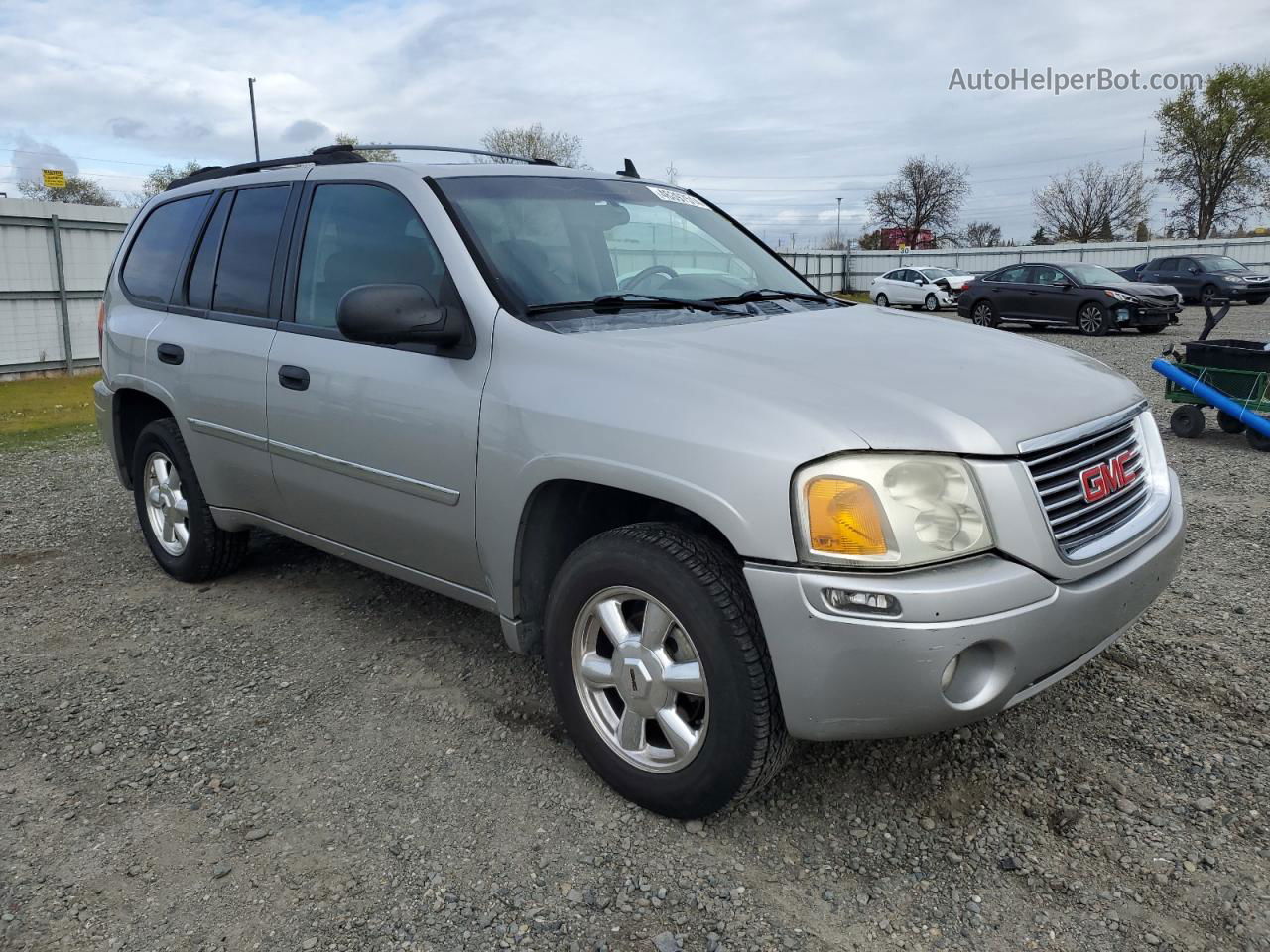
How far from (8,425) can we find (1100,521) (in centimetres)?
1134

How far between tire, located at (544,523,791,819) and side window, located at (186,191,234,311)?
7.81 ft

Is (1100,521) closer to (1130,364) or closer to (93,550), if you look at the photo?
(93,550)

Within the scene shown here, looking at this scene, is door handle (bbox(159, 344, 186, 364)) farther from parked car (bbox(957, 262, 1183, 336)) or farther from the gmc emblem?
parked car (bbox(957, 262, 1183, 336))

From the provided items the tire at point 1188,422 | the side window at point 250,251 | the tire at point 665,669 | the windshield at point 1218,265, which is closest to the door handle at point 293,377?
the side window at point 250,251

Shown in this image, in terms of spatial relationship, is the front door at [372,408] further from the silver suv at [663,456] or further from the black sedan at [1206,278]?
the black sedan at [1206,278]

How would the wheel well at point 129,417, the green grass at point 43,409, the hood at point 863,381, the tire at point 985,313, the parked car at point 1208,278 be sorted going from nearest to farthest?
the hood at point 863,381 < the wheel well at point 129,417 < the green grass at point 43,409 < the tire at point 985,313 < the parked car at point 1208,278

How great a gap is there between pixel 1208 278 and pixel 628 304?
28593 millimetres

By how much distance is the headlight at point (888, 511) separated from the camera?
2195mm

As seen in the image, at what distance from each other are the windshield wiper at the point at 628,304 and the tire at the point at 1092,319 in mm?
17776

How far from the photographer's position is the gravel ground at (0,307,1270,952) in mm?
2295

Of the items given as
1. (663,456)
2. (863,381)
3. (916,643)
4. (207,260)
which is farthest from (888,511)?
(207,260)

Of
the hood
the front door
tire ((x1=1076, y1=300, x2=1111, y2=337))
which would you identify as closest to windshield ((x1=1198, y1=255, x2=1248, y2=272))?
tire ((x1=1076, y1=300, x2=1111, y2=337))

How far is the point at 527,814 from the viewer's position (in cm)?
274

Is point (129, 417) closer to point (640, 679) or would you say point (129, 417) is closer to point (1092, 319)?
point (640, 679)
